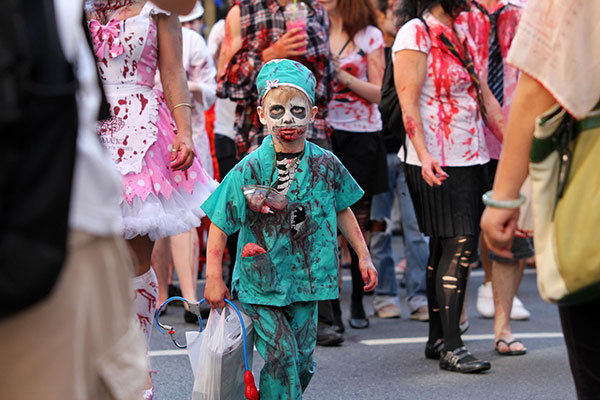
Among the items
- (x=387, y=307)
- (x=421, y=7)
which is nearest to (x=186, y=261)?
(x=387, y=307)

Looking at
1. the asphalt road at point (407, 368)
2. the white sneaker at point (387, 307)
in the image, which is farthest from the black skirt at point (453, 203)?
the white sneaker at point (387, 307)

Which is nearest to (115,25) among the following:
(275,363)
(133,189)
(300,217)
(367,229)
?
(133,189)

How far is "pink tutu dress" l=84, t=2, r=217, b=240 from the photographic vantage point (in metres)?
4.26

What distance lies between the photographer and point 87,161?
1.90 metres

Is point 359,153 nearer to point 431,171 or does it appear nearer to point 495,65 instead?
point 495,65

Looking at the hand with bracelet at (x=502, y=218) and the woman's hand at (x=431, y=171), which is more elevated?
the hand with bracelet at (x=502, y=218)

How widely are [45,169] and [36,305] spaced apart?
0.80ft

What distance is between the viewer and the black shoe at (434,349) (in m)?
5.95

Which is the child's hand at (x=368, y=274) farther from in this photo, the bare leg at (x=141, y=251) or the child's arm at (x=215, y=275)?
the bare leg at (x=141, y=251)

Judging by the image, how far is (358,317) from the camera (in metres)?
7.08

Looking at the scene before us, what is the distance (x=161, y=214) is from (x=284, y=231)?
536 millimetres

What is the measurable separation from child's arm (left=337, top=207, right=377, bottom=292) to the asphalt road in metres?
1.12

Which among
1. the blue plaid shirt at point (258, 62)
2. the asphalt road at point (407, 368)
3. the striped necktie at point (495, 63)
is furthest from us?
the striped necktie at point (495, 63)

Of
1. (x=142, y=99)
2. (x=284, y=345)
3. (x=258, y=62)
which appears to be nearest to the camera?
(x=284, y=345)
